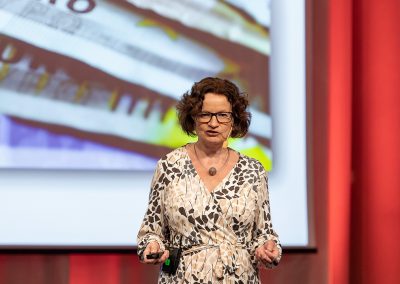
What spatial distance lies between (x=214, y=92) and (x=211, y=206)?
30cm

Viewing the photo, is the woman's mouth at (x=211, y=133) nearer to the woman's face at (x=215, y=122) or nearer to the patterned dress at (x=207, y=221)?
the woman's face at (x=215, y=122)

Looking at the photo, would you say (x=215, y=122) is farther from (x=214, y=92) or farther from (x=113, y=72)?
(x=113, y=72)

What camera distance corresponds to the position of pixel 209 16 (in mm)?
3357

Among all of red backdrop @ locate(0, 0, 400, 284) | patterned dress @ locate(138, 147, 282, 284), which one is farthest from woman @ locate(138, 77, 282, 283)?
red backdrop @ locate(0, 0, 400, 284)

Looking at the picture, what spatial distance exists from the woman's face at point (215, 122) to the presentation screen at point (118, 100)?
4.21 feet

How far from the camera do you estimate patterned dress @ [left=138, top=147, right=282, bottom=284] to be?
2023 mm

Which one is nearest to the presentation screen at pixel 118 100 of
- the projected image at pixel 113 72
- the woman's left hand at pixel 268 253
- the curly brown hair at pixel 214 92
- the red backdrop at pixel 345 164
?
the projected image at pixel 113 72

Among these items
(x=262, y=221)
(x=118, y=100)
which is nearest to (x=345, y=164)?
(x=118, y=100)

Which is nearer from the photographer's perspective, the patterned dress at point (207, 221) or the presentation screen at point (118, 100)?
the patterned dress at point (207, 221)

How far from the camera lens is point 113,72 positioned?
10.9 feet

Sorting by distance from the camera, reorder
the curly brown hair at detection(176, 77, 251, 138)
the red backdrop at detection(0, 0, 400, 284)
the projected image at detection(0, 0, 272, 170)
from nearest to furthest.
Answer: the curly brown hair at detection(176, 77, 251, 138)
the projected image at detection(0, 0, 272, 170)
the red backdrop at detection(0, 0, 400, 284)

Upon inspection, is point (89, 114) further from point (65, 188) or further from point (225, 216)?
point (225, 216)

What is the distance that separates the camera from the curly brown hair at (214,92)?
6.77 feet

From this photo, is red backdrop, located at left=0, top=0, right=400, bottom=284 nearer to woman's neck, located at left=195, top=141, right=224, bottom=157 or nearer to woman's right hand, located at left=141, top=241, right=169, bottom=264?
woman's neck, located at left=195, top=141, right=224, bottom=157
